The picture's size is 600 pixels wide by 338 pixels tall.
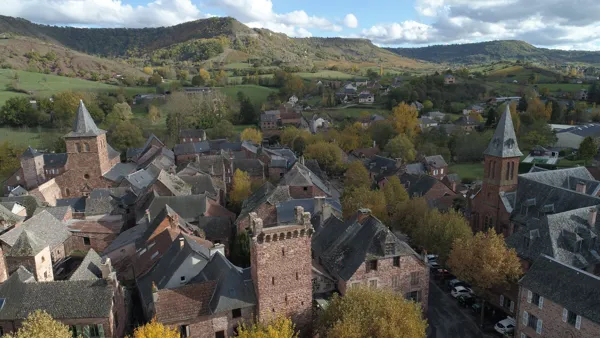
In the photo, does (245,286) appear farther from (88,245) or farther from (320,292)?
(88,245)

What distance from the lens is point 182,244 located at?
120 ft

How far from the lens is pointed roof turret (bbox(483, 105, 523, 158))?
4616 cm

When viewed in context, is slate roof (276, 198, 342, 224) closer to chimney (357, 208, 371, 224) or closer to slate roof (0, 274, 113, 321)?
chimney (357, 208, 371, 224)

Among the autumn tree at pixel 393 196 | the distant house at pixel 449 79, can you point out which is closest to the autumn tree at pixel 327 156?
the autumn tree at pixel 393 196

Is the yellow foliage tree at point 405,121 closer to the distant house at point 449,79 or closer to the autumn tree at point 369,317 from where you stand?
the distant house at point 449,79

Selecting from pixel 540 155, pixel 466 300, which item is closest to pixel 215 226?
pixel 466 300

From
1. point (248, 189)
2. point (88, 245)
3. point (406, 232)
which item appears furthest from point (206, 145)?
point (406, 232)

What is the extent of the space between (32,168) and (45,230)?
3018cm

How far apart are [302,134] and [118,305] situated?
7631 centimetres

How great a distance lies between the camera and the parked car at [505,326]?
118ft

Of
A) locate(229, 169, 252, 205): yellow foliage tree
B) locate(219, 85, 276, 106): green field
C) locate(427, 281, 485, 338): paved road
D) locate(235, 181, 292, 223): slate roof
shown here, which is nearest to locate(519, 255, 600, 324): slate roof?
locate(427, 281, 485, 338): paved road

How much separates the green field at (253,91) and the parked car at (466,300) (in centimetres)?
12283

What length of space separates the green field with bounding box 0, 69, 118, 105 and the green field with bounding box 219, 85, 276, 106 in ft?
140

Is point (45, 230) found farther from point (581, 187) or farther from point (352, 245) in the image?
point (581, 187)
